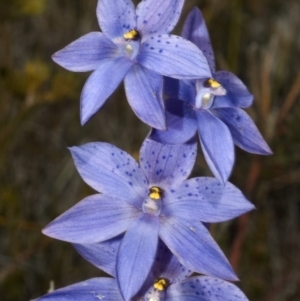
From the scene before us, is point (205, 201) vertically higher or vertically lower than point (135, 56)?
lower

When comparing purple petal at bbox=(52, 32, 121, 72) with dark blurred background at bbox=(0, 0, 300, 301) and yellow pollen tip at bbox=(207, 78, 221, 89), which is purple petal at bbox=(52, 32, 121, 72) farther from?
dark blurred background at bbox=(0, 0, 300, 301)

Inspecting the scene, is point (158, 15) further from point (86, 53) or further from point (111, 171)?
point (111, 171)

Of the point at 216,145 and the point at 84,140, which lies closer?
the point at 216,145

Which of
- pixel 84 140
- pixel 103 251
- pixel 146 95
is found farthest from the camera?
pixel 84 140

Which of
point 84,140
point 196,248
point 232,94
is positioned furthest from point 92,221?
point 84,140

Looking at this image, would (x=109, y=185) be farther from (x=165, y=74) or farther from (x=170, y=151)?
(x=165, y=74)

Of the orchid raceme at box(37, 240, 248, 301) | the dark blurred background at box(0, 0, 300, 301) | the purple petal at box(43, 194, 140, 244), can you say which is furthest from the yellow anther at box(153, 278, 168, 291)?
the dark blurred background at box(0, 0, 300, 301)

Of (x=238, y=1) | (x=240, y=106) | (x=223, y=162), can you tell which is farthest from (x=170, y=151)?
(x=238, y=1)
